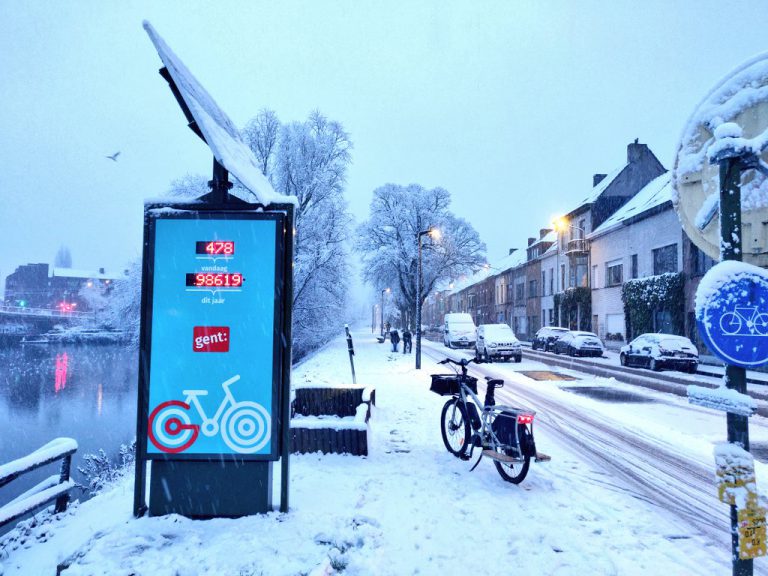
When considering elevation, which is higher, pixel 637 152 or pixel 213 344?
pixel 637 152

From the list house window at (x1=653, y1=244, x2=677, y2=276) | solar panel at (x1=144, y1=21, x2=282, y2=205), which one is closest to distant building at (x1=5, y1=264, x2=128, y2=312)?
house window at (x1=653, y1=244, x2=677, y2=276)

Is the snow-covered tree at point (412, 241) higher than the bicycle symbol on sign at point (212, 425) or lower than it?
higher

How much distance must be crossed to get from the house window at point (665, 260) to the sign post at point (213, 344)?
28511 millimetres

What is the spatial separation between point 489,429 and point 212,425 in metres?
3.42

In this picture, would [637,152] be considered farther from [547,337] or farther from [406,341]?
[406,341]

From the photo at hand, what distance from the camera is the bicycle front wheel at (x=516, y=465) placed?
5473 mm

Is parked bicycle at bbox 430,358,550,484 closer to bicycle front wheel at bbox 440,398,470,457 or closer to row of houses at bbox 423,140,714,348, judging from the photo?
bicycle front wheel at bbox 440,398,470,457

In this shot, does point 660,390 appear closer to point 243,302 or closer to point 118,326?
point 243,302

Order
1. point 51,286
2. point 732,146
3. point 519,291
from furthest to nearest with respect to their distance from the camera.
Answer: point 51,286 → point 519,291 → point 732,146

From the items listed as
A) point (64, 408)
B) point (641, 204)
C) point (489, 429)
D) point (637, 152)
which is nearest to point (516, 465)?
Result: point (489, 429)

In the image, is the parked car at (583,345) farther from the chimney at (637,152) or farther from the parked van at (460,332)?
the chimney at (637,152)

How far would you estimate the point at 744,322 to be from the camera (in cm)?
239

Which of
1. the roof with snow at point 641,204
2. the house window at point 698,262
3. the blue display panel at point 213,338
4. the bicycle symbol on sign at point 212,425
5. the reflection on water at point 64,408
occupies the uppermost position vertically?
the roof with snow at point 641,204

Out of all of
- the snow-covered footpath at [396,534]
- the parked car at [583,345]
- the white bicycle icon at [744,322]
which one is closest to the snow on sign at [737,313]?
the white bicycle icon at [744,322]
